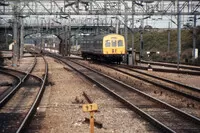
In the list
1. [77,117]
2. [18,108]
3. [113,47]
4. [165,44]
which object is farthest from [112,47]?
[165,44]

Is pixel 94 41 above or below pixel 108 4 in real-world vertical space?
below

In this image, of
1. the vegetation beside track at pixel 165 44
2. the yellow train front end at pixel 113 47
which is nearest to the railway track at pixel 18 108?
the yellow train front end at pixel 113 47

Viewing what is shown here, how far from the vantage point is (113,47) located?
4156cm

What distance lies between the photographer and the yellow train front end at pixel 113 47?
135 ft

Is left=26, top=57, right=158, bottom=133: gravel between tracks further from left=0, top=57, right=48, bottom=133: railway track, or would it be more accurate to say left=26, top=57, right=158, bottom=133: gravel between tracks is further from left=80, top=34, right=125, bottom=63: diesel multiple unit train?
left=80, top=34, right=125, bottom=63: diesel multiple unit train

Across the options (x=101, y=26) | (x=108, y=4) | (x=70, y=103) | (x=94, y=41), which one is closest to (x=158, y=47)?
(x=101, y=26)

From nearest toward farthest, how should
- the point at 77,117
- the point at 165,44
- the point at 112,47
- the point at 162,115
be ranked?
the point at 77,117 → the point at 162,115 → the point at 112,47 → the point at 165,44

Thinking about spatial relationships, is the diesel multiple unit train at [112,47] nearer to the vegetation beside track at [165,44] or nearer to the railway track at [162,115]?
the vegetation beside track at [165,44]

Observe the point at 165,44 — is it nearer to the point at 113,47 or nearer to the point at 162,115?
the point at 113,47

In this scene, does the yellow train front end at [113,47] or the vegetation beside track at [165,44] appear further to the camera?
the vegetation beside track at [165,44]

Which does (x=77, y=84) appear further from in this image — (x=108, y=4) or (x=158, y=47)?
(x=158, y=47)

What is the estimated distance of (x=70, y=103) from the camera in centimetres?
1466

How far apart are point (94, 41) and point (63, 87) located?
2731 centimetres

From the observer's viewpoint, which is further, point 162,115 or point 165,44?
point 165,44
